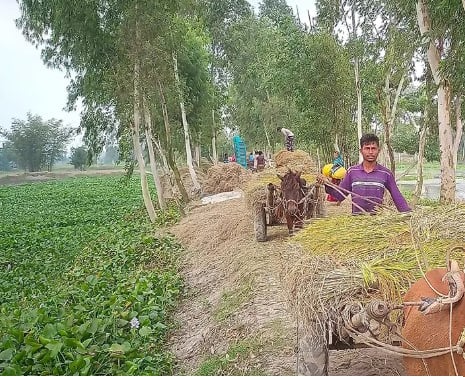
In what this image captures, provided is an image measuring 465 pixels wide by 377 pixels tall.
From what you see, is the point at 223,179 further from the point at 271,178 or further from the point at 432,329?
the point at 432,329

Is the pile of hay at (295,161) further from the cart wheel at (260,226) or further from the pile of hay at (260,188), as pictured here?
the cart wheel at (260,226)

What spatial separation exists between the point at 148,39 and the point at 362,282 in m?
14.3

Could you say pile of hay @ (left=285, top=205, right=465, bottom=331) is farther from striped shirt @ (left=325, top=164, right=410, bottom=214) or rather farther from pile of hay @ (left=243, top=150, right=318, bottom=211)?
pile of hay @ (left=243, top=150, right=318, bottom=211)

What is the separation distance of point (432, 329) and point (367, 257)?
74 cm

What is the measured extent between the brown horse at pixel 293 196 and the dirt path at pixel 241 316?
2.30 ft

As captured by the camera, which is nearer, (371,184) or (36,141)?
(371,184)

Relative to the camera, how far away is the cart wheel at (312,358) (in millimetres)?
3486

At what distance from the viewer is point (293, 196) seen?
9.13m

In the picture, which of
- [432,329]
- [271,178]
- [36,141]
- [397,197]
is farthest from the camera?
[36,141]

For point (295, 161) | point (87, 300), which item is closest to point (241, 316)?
point (87, 300)

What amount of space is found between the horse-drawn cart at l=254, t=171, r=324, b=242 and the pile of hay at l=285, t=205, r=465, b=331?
4960mm

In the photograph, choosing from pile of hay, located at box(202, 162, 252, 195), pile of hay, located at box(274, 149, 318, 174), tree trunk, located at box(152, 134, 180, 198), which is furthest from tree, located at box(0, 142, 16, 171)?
pile of hay, located at box(274, 149, 318, 174)

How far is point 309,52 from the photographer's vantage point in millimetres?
19203

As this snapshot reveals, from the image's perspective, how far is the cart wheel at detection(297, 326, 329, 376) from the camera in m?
3.49
